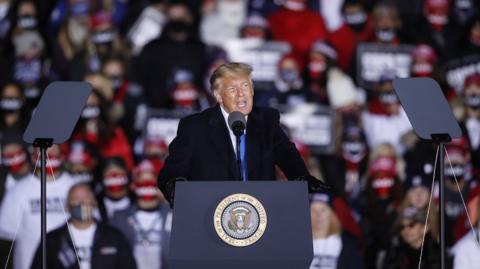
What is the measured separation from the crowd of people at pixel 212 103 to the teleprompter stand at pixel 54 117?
342 centimetres

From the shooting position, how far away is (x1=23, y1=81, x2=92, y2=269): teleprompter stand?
6324 millimetres

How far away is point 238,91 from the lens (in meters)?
6.08

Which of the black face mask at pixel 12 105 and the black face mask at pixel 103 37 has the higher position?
the black face mask at pixel 103 37

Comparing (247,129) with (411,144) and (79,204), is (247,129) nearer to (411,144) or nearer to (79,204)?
(79,204)

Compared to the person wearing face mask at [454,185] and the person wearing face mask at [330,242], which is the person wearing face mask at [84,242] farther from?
the person wearing face mask at [454,185]

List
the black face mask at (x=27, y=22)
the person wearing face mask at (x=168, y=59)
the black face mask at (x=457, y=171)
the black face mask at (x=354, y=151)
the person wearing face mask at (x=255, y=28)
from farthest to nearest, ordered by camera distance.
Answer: the black face mask at (x=27, y=22) < the person wearing face mask at (x=255, y=28) < the person wearing face mask at (x=168, y=59) < the black face mask at (x=354, y=151) < the black face mask at (x=457, y=171)

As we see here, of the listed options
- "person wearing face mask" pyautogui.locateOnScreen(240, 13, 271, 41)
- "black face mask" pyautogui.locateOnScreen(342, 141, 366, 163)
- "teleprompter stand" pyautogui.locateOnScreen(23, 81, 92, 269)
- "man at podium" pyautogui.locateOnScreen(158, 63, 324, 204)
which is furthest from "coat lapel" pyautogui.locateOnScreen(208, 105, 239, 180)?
"person wearing face mask" pyautogui.locateOnScreen(240, 13, 271, 41)

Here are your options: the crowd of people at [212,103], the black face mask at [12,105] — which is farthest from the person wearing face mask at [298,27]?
the black face mask at [12,105]

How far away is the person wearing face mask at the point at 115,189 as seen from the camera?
1064 centimetres

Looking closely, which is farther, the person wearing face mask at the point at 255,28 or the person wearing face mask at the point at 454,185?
the person wearing face mask at the point at 255,28

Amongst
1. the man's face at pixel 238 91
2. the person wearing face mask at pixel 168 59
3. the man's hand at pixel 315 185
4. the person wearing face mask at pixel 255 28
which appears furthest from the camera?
the person wearing face mask at pixel 255 28

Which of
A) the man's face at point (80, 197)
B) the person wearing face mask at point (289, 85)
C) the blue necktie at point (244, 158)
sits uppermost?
the person wearing face mask at point (289, 85)

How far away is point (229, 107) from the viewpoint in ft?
20.0

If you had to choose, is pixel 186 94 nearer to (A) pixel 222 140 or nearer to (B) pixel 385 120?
(B) pixel 385 120
